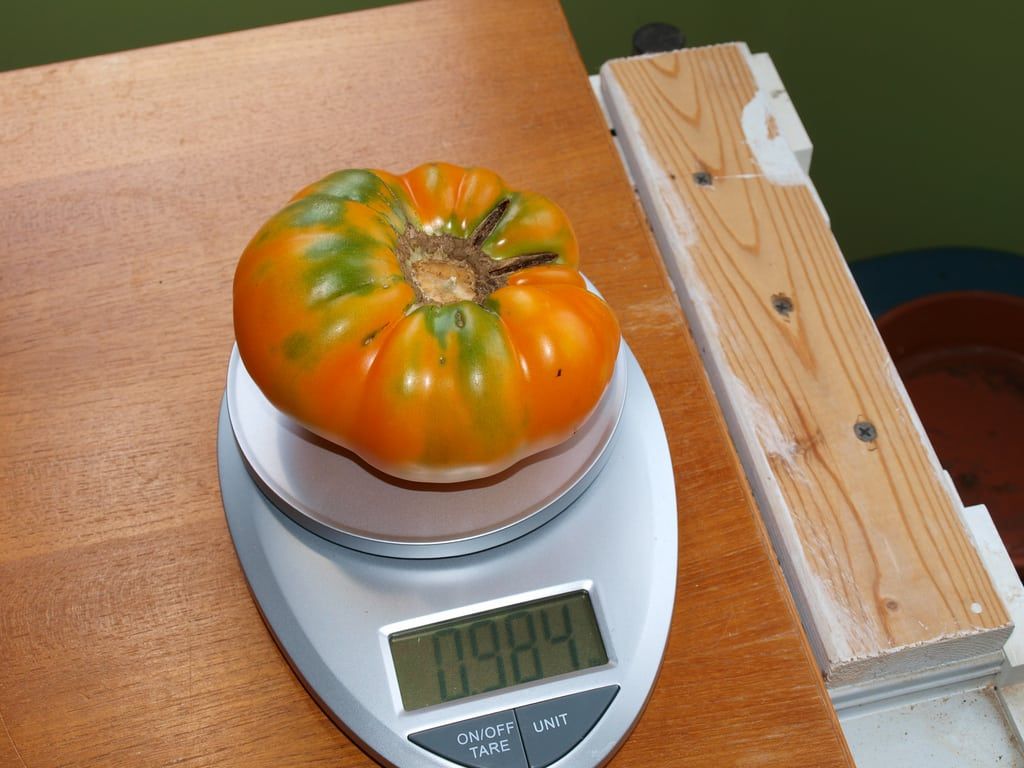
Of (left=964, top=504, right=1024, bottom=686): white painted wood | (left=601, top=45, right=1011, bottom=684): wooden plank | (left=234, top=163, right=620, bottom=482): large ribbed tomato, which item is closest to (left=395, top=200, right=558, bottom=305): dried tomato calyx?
(left=234, top=163, right=620, bottom=482): large ribbed tomato

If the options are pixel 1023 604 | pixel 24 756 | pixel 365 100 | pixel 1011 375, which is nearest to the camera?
pixel 24 756

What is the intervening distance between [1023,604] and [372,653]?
459mm

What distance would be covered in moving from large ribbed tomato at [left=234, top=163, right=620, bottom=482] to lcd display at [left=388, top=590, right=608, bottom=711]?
11cm

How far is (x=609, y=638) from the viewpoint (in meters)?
0.62

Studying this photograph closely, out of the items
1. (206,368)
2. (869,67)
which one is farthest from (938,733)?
(869,67)

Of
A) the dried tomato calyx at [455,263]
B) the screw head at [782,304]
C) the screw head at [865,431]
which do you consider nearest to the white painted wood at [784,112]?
the screw head at [782,304]

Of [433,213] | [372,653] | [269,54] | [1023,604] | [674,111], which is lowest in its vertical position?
[1023,604]

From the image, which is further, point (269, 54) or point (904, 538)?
point (269, 54)

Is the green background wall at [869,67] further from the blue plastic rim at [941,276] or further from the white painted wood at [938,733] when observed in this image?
the white painted wood at [938,733]

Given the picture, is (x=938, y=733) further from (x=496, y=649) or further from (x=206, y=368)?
(x=206, y=368)

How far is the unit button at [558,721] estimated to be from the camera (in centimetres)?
59

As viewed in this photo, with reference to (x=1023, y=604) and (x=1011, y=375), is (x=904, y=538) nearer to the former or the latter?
(x=1023, y=604)

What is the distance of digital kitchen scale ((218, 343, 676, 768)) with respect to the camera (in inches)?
23.5

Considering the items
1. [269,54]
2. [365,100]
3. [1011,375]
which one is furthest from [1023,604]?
[1011,375]
